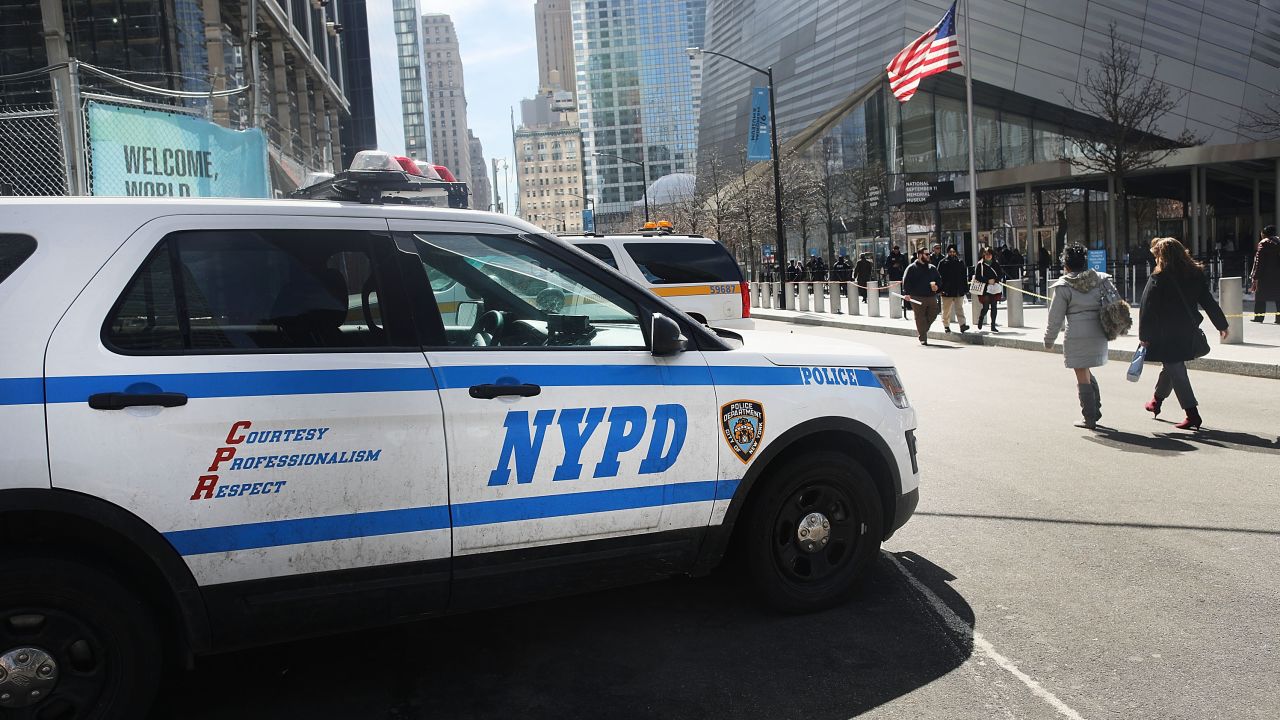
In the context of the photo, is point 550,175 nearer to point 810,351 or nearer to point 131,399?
point 810,351

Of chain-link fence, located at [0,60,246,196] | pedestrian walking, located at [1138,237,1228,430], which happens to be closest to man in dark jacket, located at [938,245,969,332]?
pedestrian walking, located at [1138,237,1228,430]

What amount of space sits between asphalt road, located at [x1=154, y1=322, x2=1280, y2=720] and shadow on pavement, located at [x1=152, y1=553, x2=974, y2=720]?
0.01 metres

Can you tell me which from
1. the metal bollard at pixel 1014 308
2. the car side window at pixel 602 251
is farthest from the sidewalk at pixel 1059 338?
the car side window at pixel 602 251

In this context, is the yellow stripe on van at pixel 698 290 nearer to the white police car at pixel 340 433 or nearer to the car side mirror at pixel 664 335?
the white police car at pixel 340 433

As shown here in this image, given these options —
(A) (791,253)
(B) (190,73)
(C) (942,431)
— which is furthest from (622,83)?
(C) (942,431)

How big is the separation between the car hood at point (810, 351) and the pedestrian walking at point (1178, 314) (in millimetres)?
5400

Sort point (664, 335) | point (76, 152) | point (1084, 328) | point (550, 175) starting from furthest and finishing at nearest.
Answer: point (550, 175), point (76, 152), point (1084, 328), point (664, 335)

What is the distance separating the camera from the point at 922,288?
18.8 metres

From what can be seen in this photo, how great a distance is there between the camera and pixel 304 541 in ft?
11.5

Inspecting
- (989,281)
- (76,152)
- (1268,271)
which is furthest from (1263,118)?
(76,152)

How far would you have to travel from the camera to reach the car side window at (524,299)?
4109 millimetres

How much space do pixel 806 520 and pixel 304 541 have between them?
2.27 m

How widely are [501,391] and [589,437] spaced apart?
1.37ft

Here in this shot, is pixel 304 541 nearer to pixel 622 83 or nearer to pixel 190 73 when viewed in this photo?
pixel 190 73
